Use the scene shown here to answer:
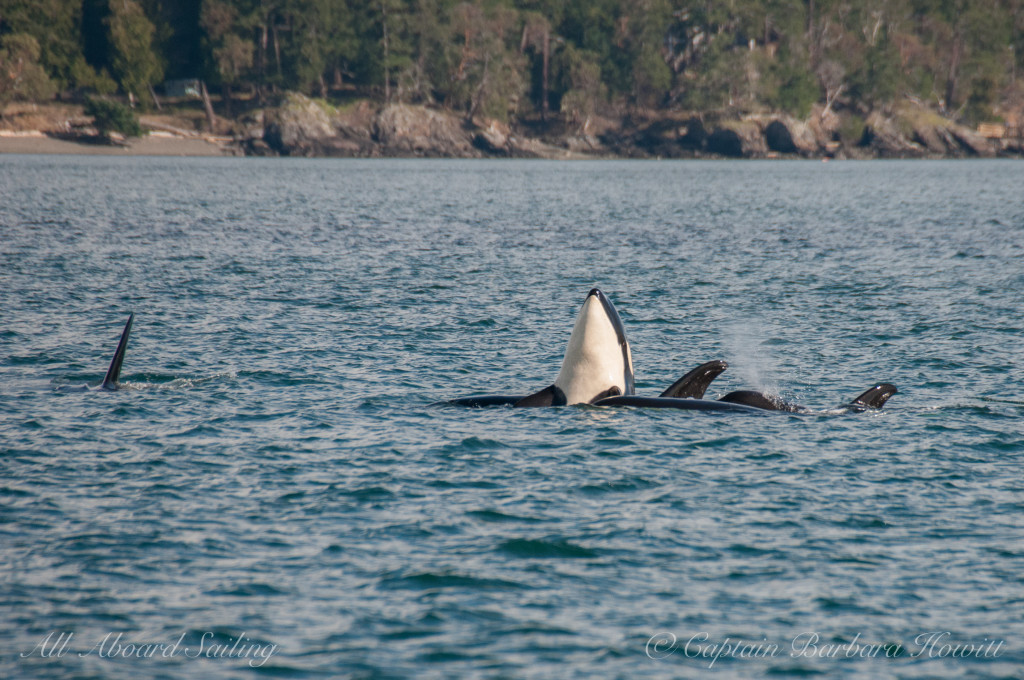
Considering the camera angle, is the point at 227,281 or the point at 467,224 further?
the point at 467,224

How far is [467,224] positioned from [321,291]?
2813 centimetres

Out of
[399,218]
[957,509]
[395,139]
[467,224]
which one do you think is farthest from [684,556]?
[395,139]

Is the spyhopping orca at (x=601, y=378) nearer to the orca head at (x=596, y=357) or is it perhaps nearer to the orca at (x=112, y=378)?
the orca head at (x=596, y=357)

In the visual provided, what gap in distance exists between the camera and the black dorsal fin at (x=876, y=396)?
60.4 feet

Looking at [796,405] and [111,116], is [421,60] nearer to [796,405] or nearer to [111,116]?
[111,116]

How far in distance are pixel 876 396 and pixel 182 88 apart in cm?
18058

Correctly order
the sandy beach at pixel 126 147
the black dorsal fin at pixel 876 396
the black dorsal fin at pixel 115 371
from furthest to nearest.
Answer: the sandy beach at pixel 126 147, the black dorsal fin at pixel 115 371, the black dorsal fin at pixel 876 396

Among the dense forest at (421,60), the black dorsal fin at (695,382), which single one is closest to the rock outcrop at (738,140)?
the dense forest at (421,60)

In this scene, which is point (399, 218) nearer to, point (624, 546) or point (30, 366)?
point (30, 366)

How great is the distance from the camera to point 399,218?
6538cm

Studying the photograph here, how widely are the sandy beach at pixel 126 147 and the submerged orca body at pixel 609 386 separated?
158 meters

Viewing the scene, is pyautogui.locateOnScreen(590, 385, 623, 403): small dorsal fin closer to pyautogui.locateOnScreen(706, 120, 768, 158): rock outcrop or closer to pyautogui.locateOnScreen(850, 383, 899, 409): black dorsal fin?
pyautogui.locateOnScreen(850, 383, 899, 409): black dorsal fin

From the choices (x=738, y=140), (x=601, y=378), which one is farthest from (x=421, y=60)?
(x=601, y=378)

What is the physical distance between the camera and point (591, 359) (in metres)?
18.2
